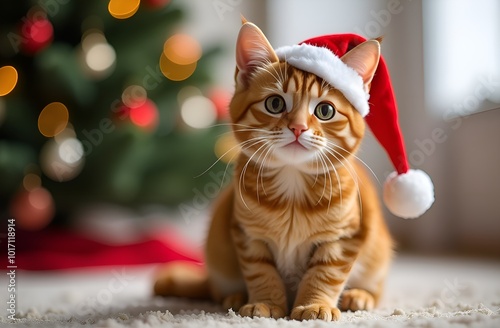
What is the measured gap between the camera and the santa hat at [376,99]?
1.02m

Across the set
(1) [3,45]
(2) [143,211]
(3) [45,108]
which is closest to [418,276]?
(2) [143,211]

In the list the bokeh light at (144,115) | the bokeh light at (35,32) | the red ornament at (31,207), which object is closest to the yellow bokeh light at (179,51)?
the bokeh light at (144,115)

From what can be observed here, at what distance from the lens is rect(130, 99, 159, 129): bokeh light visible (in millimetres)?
1989

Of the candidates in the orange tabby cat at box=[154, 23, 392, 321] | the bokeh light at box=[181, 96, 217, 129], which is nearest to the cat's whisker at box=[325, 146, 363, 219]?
the orange tabby cat at box=[154, 23, 392, 321]

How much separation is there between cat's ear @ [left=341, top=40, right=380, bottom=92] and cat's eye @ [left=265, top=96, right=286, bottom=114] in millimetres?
153

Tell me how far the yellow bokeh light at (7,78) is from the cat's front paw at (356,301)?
1.47 metres

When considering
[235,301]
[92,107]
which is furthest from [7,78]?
[235,301]

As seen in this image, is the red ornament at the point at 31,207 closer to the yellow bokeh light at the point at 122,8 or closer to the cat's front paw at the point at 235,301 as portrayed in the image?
the yellow bokeh light at the point at 122,8

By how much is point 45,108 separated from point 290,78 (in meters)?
1.32

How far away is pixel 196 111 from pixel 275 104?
123 centimetres

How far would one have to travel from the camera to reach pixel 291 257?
107 centimetres

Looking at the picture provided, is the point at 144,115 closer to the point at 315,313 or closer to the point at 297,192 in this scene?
the point at 297,192

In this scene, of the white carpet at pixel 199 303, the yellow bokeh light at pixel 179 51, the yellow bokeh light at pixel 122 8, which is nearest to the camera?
the white carpet at pixel 199 303

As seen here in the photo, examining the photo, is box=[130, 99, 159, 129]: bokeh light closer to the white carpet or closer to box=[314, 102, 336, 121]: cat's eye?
the white carpet
